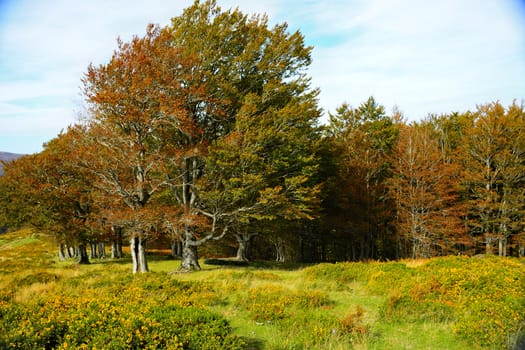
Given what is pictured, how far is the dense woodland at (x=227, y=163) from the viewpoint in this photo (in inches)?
777

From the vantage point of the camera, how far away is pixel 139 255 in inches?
821

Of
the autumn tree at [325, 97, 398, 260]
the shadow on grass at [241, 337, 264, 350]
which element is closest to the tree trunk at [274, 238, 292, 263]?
the autumn tree at [325, 97, 398, 260]

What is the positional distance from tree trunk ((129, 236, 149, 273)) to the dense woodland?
8 centimetres

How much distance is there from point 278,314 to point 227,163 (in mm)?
11413

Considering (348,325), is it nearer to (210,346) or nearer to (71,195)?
(210,346)

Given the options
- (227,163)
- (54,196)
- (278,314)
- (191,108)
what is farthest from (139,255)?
(278,314)

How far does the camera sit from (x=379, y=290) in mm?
13117

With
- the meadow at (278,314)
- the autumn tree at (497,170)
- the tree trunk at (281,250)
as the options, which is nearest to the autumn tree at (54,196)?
the meadow at (278,314)

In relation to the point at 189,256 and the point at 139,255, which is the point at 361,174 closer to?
the point at 189,256

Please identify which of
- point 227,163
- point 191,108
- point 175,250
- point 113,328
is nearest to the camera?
point 113,328

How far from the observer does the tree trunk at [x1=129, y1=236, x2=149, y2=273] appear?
20.4 metres

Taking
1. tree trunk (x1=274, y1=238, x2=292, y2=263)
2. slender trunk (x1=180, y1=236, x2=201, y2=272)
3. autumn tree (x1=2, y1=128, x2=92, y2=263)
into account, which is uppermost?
autumn tree (x1=2, y1=128, x2=92, y2=263)

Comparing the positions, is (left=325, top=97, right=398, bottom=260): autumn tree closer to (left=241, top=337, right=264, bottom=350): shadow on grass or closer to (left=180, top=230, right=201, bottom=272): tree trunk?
(left=180, top=230, right=201, bottom=272): tree trunk

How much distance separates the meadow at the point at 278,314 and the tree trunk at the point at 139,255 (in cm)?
548
